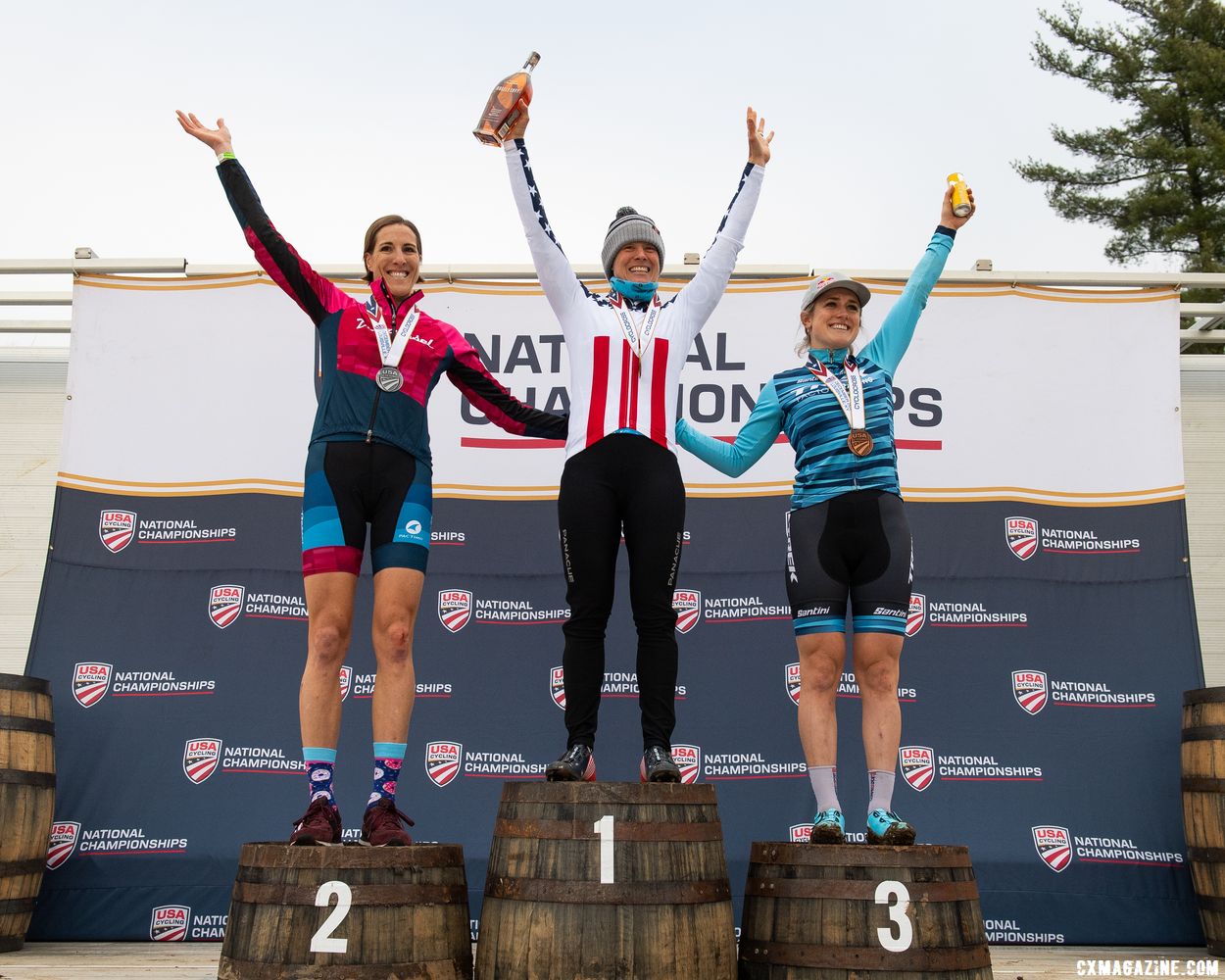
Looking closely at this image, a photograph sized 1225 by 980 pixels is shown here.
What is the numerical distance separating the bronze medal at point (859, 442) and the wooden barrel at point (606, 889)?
1.16 metres

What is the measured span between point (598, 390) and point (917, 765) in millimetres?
2487

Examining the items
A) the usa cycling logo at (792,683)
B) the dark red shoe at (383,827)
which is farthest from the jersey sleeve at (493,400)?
the usa cycling logo at (792,683)

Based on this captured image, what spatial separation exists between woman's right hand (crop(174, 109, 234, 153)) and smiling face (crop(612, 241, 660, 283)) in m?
1.22

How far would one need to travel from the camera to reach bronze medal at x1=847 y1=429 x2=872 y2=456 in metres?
3.38

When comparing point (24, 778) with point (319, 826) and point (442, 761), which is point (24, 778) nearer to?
point (442, 761)

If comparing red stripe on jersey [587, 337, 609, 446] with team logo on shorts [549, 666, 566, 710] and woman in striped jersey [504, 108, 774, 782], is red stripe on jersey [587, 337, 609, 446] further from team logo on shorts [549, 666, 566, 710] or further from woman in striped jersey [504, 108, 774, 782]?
team logo on shorts [549, 666, 566, 710]

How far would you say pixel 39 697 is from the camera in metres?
4.36

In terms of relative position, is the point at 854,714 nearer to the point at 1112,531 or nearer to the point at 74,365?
the point at 1112,531

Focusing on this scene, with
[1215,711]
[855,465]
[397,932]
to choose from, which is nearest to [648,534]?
[855,465]

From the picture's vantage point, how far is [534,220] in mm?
3268

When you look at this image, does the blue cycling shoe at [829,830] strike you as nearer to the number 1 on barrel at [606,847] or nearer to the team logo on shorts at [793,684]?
the number 1 on barrel at [606,847]

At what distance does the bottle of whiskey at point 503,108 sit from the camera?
3186 mm

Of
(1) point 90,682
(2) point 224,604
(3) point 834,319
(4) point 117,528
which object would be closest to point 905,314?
(3) point 834,319

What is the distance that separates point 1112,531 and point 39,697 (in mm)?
4573
